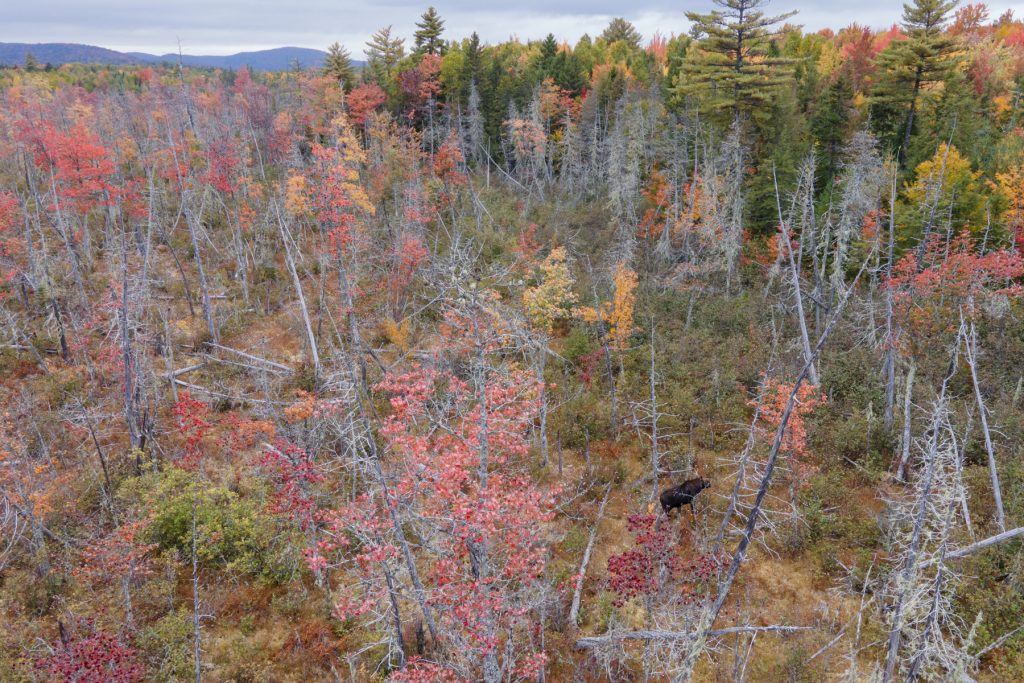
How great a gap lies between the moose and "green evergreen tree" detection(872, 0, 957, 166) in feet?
85.6

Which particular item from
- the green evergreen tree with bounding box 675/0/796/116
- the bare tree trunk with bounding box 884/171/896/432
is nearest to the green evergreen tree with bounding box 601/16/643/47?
the green evergreen tree with bounding box 675/0/796/116

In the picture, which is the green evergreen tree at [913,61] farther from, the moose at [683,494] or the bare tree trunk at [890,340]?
the moose at [683,494]

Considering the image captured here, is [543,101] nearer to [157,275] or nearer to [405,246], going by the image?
[405,246]

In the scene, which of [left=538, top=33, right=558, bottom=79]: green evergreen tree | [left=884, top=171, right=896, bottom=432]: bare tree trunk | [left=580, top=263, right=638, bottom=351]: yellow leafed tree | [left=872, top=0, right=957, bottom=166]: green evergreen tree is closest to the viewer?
[left=884, top=171, right=896, bottom=432]: bare tree trunk

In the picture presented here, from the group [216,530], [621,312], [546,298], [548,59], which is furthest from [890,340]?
[548,59]

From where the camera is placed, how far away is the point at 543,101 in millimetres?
48125

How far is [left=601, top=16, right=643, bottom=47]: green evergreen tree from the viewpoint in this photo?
69.4 meters

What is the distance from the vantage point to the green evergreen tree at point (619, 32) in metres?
69.4

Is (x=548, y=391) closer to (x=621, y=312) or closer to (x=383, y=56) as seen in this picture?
(x=621, y=312)

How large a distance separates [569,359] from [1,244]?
31.4m

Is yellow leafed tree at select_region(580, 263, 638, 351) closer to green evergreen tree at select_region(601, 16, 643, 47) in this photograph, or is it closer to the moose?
the moose

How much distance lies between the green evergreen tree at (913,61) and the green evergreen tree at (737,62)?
5772 millimetres

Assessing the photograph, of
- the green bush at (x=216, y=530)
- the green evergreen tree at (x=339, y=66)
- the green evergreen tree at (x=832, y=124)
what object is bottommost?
the green bush at (x=216, y=530)

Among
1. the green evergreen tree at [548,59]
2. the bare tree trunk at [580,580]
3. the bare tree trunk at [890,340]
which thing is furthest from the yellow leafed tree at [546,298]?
the green evergreen tree at [548,59]
